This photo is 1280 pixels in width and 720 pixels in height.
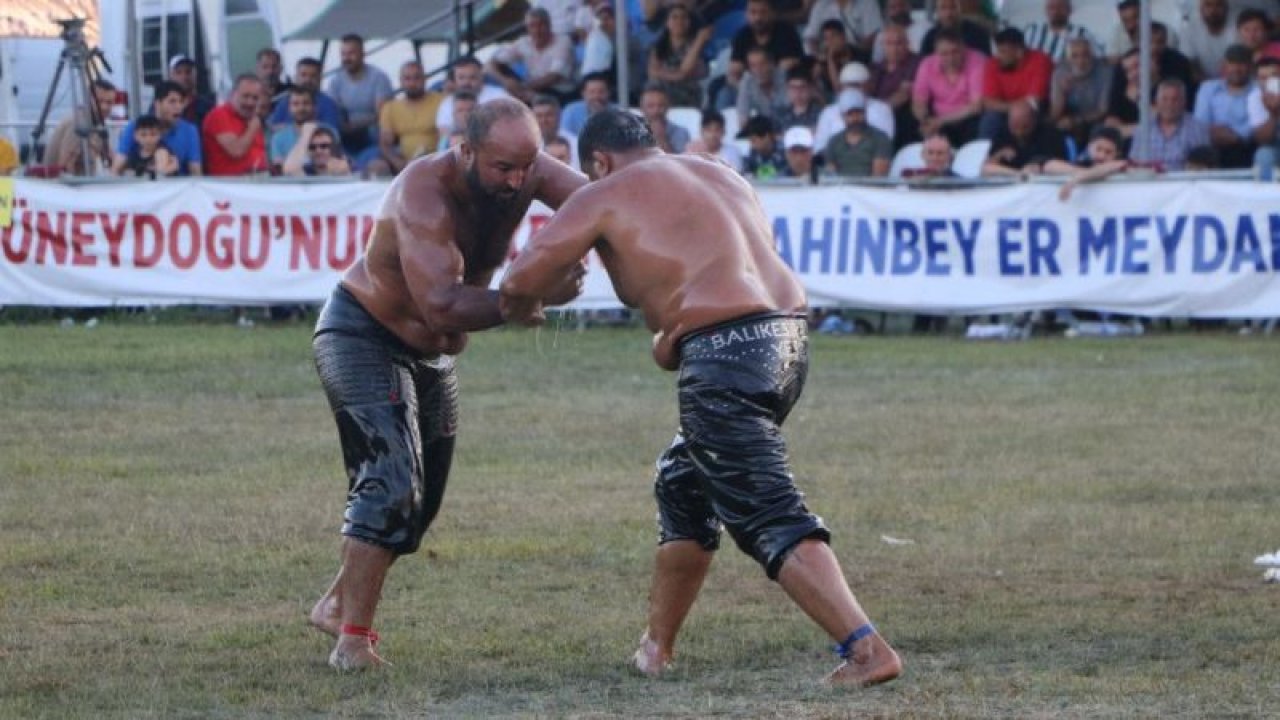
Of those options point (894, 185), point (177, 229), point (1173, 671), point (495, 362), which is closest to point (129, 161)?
point (177, 229)

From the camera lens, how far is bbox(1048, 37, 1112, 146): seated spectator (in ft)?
58.4

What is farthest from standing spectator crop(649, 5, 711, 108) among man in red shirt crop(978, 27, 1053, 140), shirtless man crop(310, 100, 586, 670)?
shirtless man crop(310, 100, 586, 670)

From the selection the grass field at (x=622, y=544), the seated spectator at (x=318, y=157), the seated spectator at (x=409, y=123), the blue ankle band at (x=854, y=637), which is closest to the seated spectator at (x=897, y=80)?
the grass field at (x=622, y=544)

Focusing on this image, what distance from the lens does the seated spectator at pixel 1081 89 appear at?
17.8 metres

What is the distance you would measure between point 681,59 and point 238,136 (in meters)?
3.69

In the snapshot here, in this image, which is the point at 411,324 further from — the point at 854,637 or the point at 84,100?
the point at 84,100

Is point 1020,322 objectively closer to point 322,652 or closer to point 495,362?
point 495,362

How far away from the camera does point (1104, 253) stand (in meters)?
16.5

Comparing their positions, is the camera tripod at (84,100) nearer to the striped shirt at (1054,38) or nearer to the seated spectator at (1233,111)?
the striped shirt at (1054,38)

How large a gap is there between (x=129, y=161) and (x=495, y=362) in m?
4.70

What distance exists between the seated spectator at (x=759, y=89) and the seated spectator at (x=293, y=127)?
10.8 ft

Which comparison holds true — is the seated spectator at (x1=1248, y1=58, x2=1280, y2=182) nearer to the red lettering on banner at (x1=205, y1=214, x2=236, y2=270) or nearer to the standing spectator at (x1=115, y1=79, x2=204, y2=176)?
Result: the red lettering on banner at (x1=205, y1=214, x2=236, y2=270)

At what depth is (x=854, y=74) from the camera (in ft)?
60.1

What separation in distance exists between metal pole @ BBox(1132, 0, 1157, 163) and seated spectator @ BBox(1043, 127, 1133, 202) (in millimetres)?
145
